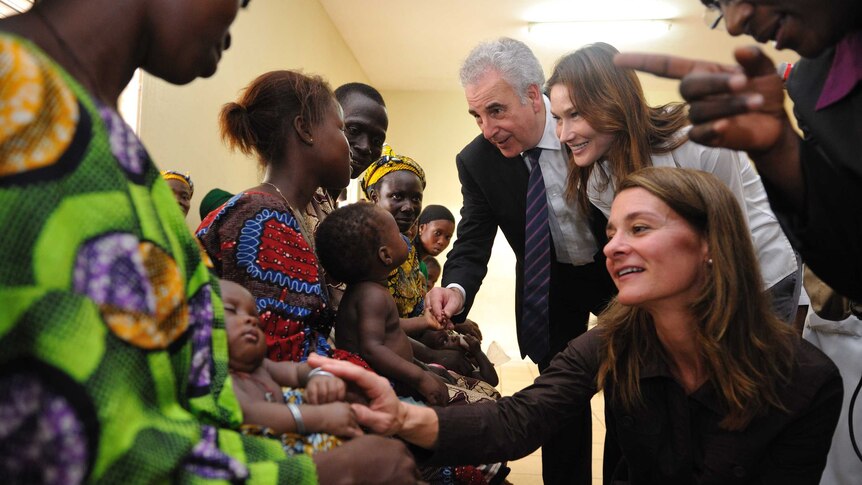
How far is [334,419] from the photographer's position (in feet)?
4.57

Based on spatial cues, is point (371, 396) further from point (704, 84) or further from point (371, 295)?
point (704, 84)

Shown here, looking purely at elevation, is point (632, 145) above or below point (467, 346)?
above

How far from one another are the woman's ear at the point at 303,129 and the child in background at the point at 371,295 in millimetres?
342

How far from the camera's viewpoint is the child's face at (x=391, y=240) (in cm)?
243

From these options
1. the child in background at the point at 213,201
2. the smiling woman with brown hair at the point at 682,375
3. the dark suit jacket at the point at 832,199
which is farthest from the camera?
the child in background at the point at 213,201

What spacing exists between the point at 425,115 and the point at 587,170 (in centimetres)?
854

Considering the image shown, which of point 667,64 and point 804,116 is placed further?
point 804,116

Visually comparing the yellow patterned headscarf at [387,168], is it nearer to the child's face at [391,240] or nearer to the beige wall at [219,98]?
the beige wall at [219,98]

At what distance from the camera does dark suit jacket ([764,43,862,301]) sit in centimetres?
124

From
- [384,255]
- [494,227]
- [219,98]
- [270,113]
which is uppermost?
[219,98]

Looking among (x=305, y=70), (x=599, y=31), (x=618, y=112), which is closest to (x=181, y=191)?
(x=618, y=112)

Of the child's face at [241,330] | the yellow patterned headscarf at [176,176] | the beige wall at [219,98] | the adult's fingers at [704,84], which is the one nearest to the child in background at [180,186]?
the yellow patterned headscarf at [176,176]

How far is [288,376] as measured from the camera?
1.58 m

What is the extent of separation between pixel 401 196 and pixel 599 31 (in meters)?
5.24
